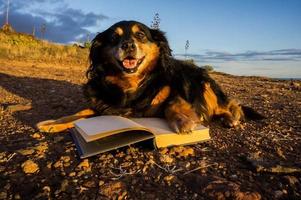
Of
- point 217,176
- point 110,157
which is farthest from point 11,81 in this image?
point 217,176

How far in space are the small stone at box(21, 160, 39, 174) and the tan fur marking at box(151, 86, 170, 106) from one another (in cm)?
156

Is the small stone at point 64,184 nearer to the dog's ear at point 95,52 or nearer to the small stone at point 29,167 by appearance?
the small stone at point 29,167

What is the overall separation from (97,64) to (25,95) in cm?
217

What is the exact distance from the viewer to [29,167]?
267 centimetres

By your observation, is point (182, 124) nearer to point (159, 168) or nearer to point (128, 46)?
point (159, 168)

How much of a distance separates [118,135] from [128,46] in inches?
46.8

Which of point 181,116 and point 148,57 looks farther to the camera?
point 148,57

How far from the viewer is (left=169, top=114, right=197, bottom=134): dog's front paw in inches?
125

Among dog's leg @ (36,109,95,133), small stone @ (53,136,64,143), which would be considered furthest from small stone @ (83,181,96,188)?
dog's leg @ (36,109,95,133)

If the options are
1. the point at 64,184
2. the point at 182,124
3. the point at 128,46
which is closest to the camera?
the point at 64,184

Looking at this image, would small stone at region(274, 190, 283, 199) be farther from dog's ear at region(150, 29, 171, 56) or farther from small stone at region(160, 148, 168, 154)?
dog's ear at region(150, 29, 171, 56)

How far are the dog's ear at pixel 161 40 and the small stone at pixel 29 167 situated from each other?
2099 mm

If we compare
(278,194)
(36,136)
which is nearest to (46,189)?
(36,136)

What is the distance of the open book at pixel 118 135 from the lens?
286 cm
